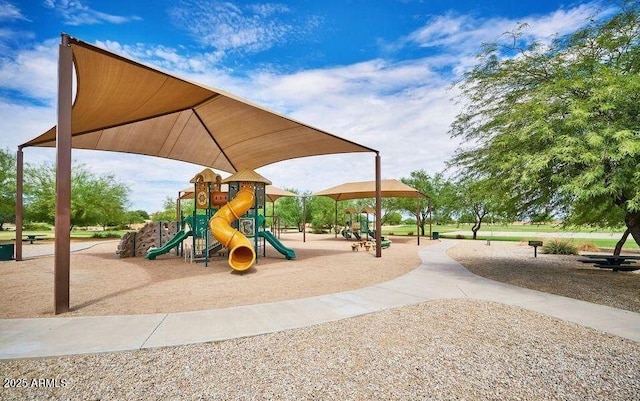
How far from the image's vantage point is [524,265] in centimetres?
1109

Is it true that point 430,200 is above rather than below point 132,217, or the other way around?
above

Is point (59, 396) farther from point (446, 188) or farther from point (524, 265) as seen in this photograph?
point (446, 188)

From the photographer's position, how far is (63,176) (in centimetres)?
545

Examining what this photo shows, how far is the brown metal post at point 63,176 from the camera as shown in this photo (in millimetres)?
5371

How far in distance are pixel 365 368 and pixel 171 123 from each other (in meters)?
11.7

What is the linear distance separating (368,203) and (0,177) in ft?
124

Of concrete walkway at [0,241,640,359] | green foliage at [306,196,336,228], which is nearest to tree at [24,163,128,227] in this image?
green foliage at [306,196,336,228]

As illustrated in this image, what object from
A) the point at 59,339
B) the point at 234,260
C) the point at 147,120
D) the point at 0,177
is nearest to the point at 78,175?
the point at 0,177

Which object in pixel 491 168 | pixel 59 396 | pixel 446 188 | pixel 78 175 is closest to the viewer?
pixel 59 396

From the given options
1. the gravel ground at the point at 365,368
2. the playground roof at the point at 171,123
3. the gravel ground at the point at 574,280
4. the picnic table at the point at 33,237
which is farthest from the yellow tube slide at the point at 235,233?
the picnic table at the point at 33,237

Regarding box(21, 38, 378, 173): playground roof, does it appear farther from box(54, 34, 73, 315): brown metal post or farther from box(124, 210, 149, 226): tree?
box(124, 210, 149, 226): tree

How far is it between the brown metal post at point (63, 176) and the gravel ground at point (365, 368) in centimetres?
234

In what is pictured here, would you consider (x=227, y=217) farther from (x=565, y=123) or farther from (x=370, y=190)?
(x=370, y=190)

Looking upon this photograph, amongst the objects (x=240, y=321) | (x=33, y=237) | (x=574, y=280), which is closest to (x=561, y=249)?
(x=574, y=280)
